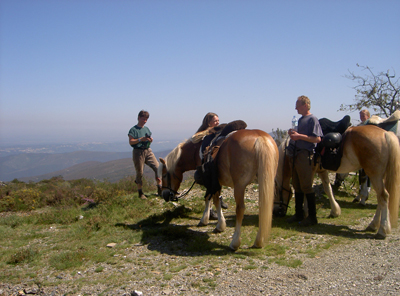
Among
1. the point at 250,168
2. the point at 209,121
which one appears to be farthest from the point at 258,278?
the point at 209,121

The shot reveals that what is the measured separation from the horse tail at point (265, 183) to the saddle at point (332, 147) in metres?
1.63

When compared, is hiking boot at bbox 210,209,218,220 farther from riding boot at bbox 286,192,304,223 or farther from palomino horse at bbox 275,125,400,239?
palomino horse at bbox 275,125,400,239

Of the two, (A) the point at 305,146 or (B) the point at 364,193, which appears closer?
(A) the point at 305,146

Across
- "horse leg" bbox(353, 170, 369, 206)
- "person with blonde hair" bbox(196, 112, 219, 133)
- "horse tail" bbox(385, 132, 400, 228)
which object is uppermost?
"person with blonde hair" bbox(196, 112, 219, 133)

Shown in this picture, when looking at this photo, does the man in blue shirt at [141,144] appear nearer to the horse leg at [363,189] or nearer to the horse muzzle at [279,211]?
the horse muzzle at [279,211]

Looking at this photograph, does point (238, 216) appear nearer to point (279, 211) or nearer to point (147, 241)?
point (147, 241)

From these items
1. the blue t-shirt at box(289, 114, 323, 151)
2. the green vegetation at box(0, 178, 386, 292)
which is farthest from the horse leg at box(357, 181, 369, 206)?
the blue t-shirt at box(289, 114, 323, 151)

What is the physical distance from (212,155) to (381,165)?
2.77 metres

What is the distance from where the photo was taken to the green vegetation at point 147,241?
3510mm

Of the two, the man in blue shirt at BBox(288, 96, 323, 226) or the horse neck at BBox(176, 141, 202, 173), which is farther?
the horse neck at BBox(176, 141, 202, 173)

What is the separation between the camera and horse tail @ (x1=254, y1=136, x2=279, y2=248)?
145 inches

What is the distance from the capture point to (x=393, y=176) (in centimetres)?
427

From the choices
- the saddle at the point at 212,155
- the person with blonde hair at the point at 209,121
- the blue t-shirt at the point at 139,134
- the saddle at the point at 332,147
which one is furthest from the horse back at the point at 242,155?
the blue t-shirt at the point at 139,134

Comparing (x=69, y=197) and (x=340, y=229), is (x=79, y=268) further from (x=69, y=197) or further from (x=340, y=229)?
(x=69, y=197)
